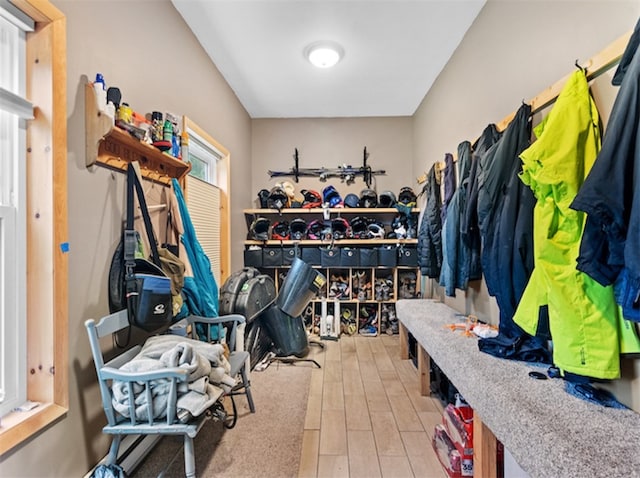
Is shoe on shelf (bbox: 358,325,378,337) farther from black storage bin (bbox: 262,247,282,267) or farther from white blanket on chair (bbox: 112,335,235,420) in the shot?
white blanket on chair (bbox: 112,335,235,420)

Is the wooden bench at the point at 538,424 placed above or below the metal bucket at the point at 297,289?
below

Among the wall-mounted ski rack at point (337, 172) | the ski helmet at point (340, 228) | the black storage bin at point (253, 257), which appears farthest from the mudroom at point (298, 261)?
the wall-mounted ski rack at point (337, 172)

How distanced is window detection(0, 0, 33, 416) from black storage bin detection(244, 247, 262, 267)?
2.53m

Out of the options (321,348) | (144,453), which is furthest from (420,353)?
(144,453)

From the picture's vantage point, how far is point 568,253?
3.72 feet

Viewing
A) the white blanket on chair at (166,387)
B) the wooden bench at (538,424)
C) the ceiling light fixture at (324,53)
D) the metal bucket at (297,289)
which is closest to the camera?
the wooden bench at (538,424)

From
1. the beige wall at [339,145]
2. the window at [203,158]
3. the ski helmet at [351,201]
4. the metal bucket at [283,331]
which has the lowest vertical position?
→ the metal bucket at [283,331]

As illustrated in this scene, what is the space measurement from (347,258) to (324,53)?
2.21m

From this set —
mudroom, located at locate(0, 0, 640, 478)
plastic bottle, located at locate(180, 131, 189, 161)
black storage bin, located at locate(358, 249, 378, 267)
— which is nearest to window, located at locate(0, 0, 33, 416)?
mudroom, located at locate(0, 0, 640, 478)

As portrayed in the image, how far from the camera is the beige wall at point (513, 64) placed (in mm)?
1162

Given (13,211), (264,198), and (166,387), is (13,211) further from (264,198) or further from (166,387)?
(264,198)

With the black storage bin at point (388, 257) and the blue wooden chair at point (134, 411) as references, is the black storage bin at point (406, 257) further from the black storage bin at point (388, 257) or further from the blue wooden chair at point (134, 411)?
the blue wooden chair at point (134, 411)

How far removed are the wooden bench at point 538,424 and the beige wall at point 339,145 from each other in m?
3.01

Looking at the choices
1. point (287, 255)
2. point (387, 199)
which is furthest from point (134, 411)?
point (387, 199)
